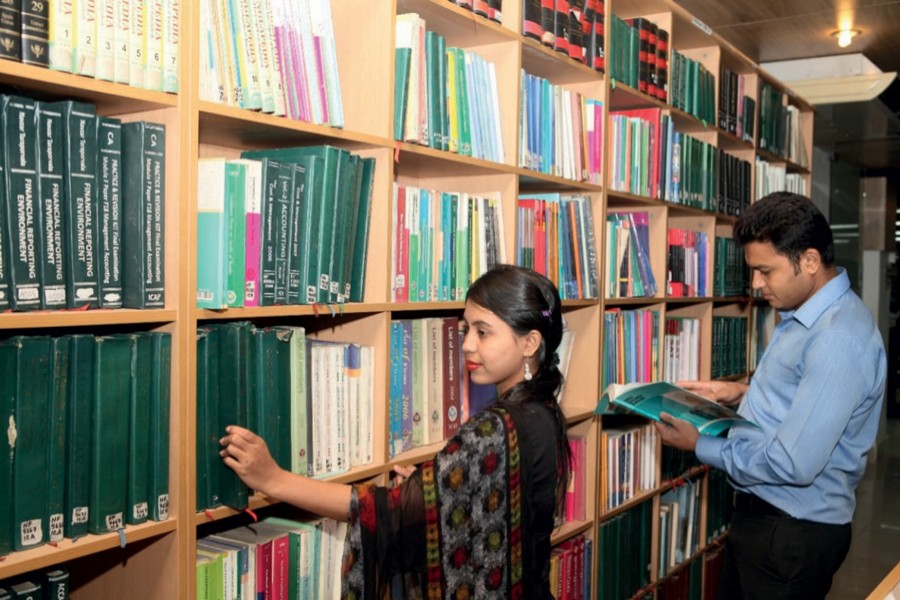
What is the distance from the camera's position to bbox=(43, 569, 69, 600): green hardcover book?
134 centimetres

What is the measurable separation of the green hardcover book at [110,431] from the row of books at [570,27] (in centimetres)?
152

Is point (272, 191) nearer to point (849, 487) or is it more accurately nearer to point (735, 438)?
point (735, 438)

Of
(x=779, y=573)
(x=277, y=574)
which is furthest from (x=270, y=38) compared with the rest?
(x=779, y=573)

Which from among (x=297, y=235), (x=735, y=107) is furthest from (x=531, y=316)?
(x=735, y=107)

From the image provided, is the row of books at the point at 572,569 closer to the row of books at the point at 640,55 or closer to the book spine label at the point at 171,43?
the row of books at the point at 640,55

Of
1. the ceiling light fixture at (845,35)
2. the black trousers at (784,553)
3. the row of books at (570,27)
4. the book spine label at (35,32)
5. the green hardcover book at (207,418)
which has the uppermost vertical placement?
the ceiling light fixture at (845,35)

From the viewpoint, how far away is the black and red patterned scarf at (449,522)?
5.05ft

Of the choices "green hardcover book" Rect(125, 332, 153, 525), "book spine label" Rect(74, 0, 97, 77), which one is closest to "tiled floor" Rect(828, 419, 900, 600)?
"green hardcover book" Rect(125, 332, 153, 525)

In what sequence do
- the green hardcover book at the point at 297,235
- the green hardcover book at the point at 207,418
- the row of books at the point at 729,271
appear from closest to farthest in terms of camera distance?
the green hardcover book at the point at 207,418 < the green hardcover book at the point at 297,235 < the row of books at the point at 729,271

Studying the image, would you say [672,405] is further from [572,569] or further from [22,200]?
[22,200]

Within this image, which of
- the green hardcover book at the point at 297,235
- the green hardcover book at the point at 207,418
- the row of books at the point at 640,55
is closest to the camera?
the green hardcover book at the point at 207,418

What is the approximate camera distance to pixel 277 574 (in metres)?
1.70

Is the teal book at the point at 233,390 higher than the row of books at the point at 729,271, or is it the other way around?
the row of books at the point at 729,271

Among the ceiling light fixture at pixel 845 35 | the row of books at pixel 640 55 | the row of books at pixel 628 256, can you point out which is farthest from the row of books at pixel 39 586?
the ceiling light fixture at pixel 845 35
